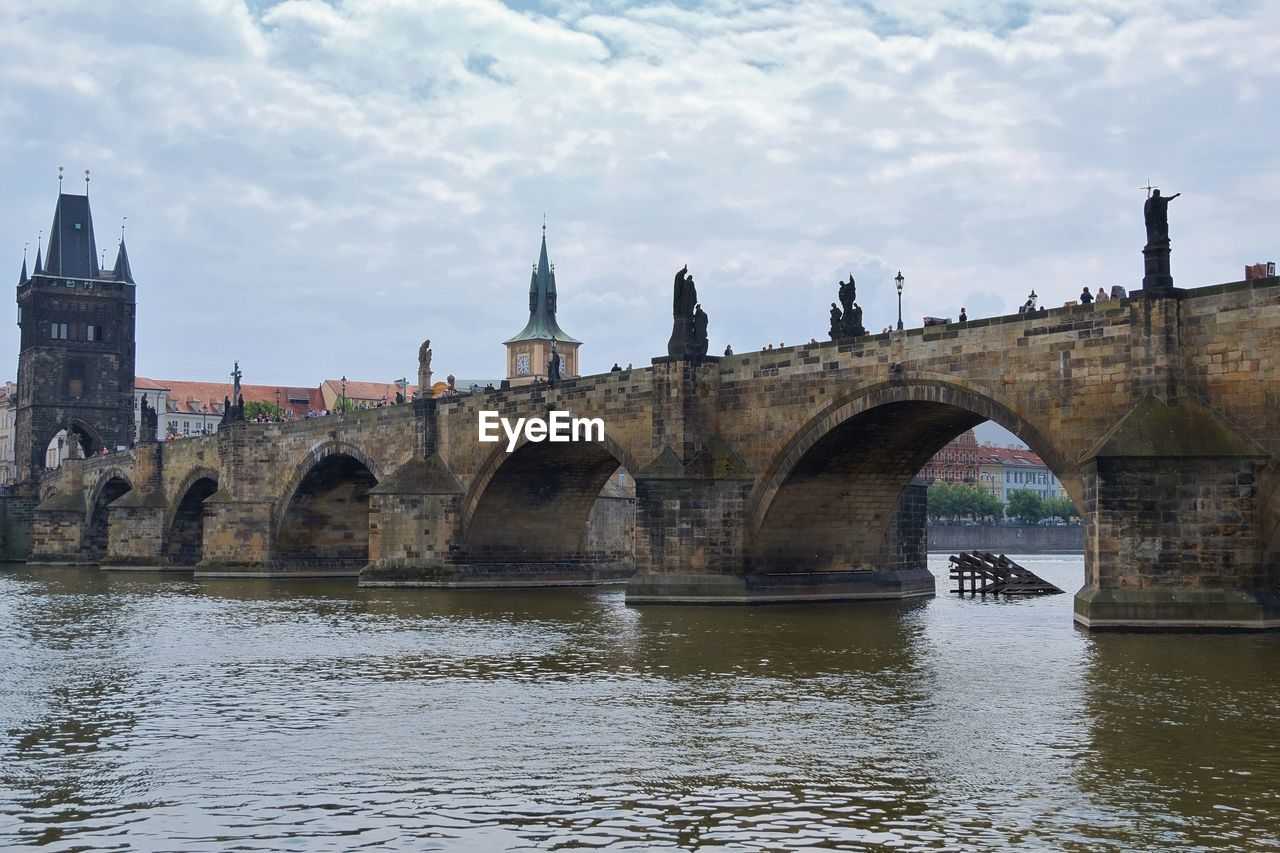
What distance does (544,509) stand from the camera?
48594mm

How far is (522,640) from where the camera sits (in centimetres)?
2834

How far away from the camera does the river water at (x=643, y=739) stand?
11.9 m

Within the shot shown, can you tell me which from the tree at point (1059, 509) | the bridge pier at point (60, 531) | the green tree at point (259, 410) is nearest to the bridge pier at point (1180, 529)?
the bridge pier at point (60, 531)

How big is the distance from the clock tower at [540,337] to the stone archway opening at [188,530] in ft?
248

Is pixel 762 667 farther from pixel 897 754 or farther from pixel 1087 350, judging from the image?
Result: pixel 1087 350

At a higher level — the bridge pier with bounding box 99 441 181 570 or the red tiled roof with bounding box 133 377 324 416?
the red tiled roof with bounding box 133 377 324 416

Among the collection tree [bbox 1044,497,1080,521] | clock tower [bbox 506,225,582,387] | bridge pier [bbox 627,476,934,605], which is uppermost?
clock tower [bbox 506,225,582,387]

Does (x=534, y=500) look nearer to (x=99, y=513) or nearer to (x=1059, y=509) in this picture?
(x=99, y=513)

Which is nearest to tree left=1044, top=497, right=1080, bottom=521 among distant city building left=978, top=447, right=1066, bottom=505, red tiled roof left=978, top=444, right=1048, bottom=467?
distant city building left=978, top=447, right=1066, bottom=505

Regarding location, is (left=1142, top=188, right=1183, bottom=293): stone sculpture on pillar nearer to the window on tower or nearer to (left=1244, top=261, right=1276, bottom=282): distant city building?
(left=1244, top=261, right=1276, bottom=282): distant city building

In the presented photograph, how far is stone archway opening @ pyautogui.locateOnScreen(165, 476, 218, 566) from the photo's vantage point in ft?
228

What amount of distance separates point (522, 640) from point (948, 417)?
1179cm

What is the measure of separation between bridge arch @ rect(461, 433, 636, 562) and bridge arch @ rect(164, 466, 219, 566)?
973 inches

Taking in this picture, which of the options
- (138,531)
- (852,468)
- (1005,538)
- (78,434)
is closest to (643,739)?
(852,468)
